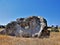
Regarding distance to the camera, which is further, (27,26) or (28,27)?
(27,26)

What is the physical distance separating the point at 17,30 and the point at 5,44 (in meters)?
10.9

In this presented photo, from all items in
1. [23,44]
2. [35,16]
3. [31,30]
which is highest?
[35,16]

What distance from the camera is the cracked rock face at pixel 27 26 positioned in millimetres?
20219

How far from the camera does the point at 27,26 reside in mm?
21469

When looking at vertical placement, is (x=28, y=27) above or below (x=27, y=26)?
below

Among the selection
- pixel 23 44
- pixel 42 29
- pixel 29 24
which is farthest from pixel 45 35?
pixel 23 44

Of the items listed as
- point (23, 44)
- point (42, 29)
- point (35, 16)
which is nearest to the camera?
point (23, 44)

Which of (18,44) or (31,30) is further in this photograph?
(31,30)

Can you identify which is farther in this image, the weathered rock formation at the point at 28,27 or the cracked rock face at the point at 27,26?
the cracked rock face at the point at 27,26

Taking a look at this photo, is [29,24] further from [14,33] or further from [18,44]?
[18,44]

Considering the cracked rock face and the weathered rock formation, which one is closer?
the weathered rock formation

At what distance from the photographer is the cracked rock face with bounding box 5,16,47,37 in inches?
796

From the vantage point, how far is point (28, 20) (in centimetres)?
2159

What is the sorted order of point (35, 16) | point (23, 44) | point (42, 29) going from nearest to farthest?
point (23, 44) → point (42, 29) → point (35, 16)
